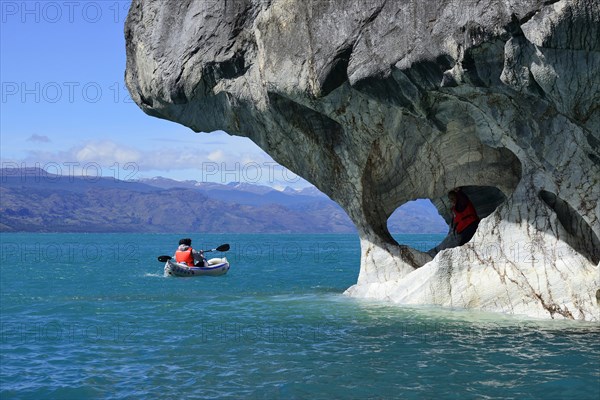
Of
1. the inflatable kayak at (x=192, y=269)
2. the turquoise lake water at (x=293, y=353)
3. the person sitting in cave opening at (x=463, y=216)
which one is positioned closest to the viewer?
the turquoise lake water at (x=293, y=353)

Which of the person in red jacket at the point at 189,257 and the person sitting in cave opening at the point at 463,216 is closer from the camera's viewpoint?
the person sitting in cave opening at the point at 463,216

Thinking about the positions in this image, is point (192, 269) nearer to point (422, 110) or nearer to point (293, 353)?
point (422, 110)

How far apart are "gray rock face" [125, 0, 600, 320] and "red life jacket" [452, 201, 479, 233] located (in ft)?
3.19

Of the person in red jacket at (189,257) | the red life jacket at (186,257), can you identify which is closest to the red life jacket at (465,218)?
the person in red jacket at (189,257)

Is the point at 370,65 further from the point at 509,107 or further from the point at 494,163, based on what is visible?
the point at 494,163

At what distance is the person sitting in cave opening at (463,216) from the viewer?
24391 millimetres

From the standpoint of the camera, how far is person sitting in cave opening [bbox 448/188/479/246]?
80.0ft

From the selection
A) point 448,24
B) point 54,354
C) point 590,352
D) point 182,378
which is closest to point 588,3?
point 448,24

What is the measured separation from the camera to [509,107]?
706 inches

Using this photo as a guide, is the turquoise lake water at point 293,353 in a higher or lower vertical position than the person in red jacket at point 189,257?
lower

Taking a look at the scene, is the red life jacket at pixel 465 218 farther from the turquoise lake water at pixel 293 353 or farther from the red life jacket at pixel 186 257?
the red life jacket at pixel 186 257

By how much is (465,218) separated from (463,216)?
91 millimetres

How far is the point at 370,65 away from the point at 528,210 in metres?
6.14

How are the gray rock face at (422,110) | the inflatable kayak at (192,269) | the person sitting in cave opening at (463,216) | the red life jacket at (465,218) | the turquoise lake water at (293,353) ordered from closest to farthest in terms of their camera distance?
1. the turquoise lake water at (293,353)
2. the gray rock face at (422,110)
3. the person sitting in cave opening at (463,216)
4. the red life jacket at (465,218)
5. the inflatable kayak at (192,269)
